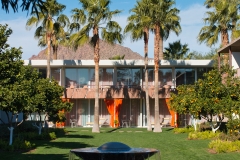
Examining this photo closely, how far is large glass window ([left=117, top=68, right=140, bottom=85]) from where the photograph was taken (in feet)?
134

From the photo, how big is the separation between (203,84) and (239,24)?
13973 mm

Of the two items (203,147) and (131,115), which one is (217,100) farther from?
(131,115)

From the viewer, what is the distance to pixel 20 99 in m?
17.5

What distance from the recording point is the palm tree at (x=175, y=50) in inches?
1688

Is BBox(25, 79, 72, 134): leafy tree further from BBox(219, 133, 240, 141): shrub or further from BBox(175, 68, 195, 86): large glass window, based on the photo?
BBox(175, 68, 195, 86): large glass window

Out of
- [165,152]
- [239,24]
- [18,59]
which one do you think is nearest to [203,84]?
[165,152]

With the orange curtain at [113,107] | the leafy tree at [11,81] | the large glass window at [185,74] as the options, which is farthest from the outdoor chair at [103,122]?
the leafy tree at [11,81]

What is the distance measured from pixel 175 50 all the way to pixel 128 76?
18.5 ft

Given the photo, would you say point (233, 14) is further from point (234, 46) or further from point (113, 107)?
point (113, 107)

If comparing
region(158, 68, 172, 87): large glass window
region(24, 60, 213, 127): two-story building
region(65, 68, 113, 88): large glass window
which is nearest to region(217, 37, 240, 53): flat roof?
region(24, 60, 213, 127): two-story building

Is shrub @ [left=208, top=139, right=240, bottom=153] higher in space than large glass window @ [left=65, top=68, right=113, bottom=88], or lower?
lower

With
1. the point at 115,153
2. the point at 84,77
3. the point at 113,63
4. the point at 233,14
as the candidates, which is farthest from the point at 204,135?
the point at 84,77

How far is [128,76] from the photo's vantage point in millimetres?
41000

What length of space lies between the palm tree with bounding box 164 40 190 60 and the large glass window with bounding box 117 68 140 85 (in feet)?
14.0
